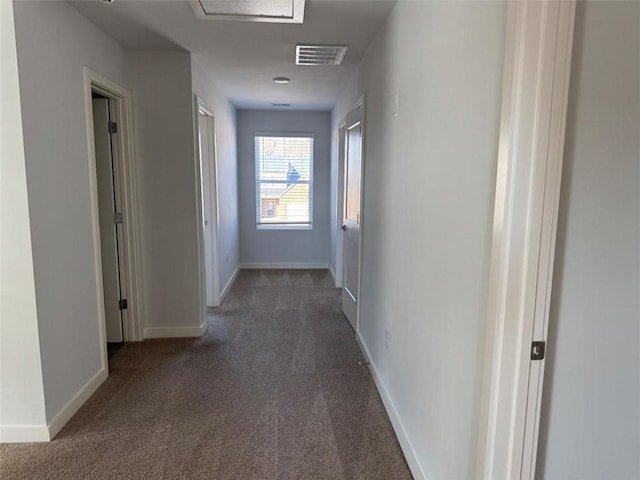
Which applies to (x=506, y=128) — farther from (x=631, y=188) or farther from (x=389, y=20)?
(x=389, y=20)

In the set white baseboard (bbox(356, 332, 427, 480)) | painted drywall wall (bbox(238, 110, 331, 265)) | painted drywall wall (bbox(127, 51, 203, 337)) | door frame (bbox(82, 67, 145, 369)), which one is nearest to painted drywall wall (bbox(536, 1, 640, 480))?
white baseboard (bbox(356, 332, 427, 480))

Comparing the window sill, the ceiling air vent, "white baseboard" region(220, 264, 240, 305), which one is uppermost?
the ceiling air vent

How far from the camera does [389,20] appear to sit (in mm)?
2395

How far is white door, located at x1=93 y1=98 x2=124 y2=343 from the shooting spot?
3.07 m

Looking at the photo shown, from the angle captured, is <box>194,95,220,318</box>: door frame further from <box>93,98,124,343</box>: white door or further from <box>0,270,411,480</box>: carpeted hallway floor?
<box>93,98,124,343</box>: white door

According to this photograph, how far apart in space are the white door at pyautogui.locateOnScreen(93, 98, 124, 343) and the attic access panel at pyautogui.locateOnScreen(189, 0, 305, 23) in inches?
48.7

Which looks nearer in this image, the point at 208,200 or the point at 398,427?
the point at 398,427

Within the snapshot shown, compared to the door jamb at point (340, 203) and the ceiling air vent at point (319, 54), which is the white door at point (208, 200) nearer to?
the ceiling air vent at point (319, 54)

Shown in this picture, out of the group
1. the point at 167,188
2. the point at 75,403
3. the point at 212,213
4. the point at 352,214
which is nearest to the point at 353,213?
the point at 352,214

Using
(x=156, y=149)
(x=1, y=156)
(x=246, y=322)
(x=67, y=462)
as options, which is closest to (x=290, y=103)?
(x=156, y=149)

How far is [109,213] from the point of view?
3.17 metres

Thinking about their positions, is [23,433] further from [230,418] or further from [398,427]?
[398,427]

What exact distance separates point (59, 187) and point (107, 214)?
3.30 feet

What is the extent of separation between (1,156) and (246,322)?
2459 millimetres
